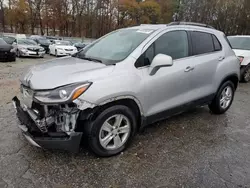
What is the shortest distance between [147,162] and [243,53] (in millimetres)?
6788

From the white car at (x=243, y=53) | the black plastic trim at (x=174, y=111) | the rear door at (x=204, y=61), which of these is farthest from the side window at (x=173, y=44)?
the white car at (x=243, y=53)

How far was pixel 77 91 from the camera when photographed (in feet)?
7.54

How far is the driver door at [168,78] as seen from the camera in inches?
114

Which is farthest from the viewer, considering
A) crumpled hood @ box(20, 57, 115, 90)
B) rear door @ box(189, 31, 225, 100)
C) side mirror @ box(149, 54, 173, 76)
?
rear door @ box(189, 31, 225, 100)

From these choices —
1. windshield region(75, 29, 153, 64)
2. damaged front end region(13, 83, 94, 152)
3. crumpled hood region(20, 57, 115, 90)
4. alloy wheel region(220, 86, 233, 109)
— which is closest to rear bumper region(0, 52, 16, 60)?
windshield region(75, 29, 153, 64)

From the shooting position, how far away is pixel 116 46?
326 cm

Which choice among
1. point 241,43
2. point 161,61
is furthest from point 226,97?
point 241,43

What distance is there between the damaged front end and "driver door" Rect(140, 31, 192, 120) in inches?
39.0

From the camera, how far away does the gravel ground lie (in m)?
2.37

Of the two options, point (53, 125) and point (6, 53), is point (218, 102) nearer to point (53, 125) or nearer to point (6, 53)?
point (53, 125)

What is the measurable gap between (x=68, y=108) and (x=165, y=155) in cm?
145

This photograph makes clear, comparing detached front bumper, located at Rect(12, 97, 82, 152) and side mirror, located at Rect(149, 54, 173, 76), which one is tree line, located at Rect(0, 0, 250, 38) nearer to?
side mirror, located at Rect(149, 54, 173, 76)

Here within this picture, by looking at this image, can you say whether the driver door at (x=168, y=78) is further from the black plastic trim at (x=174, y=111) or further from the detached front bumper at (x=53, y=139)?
the detached front bumper at (x=53, y=139)

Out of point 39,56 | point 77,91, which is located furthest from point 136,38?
point 39,56
